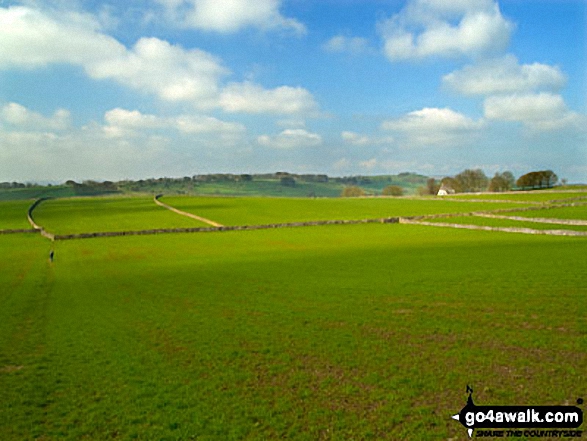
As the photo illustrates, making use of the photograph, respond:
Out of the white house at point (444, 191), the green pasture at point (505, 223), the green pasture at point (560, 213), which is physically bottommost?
the green pasture at point (505, 223)

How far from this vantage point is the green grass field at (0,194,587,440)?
9727 millimetres

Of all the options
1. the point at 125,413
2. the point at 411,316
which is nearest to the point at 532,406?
the point at 411,316

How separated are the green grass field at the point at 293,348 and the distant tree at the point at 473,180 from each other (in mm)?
156500

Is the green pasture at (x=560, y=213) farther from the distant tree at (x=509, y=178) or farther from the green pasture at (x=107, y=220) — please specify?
the distant tree at (x=509, y=178)

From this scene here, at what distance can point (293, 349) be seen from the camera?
1395 centimetres

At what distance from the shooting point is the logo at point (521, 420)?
8703 millimetres

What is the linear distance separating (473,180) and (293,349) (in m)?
183

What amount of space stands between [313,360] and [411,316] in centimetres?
575

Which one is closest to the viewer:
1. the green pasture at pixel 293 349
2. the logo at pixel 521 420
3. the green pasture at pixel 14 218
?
the logo at pixel 521 420

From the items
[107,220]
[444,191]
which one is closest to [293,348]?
[107,220]

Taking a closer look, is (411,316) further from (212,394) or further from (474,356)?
(212,394)

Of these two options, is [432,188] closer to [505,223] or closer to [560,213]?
[560,213]

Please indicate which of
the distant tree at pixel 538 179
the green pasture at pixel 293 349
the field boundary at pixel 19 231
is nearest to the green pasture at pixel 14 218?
the field boundary at pixel 19 231

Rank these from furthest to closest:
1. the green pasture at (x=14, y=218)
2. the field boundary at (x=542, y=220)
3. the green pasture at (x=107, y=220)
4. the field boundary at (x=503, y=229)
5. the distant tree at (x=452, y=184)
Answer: the distant tree at (x=452, y=184)
the green pasture at (x=14, y=218)
the green pasture at (x=107, y=220)
the field boundary at (x=542, y=220)
the field boundary at (x=503, y=229)
